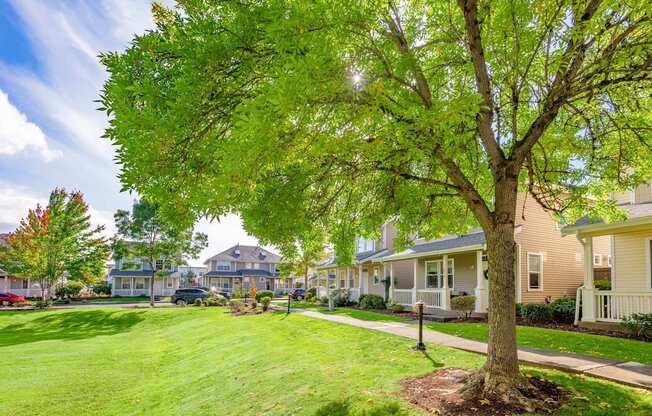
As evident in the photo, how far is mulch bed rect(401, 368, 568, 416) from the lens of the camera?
5447mm

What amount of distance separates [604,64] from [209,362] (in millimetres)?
11900

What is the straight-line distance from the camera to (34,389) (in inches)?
414

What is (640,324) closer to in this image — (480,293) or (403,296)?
(480,293)

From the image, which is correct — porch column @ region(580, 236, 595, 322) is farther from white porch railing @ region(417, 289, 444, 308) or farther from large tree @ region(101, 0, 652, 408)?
large tree @ region(101, 0, 652, 408)

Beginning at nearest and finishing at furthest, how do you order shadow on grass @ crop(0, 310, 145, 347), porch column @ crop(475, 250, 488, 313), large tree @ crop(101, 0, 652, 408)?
1. large tree @ crop(101, 0, 652, 408)
2. porch column @ crop(475, 250, 488, 313)
3. shadow on grass @ crop(0, 310, 145, 347)

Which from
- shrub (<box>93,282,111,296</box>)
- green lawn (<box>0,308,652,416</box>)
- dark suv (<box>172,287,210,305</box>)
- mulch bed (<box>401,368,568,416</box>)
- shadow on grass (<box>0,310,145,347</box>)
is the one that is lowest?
shrub (<box>93,282,111,296</box>)

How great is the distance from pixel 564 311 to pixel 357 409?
1229cm

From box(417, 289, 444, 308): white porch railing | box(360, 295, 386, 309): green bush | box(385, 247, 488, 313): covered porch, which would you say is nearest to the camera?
box(385, 247, 488, 313): covered porch

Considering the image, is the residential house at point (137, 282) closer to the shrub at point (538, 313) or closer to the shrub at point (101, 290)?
the shrub at point (101, 290)

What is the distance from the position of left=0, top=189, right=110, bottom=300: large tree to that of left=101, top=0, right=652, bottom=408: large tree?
32.5 metres

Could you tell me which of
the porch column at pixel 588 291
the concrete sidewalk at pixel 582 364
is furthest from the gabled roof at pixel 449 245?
the concrete sidewalk at pixel 582 364

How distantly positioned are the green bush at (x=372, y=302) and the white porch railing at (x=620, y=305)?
39.5 ft

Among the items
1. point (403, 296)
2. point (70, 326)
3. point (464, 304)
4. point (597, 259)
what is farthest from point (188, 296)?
point (597, 259)

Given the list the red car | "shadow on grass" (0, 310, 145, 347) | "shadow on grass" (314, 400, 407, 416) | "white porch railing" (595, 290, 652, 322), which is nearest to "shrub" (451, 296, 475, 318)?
"white porch railing" (595, 290, 652, 322)
